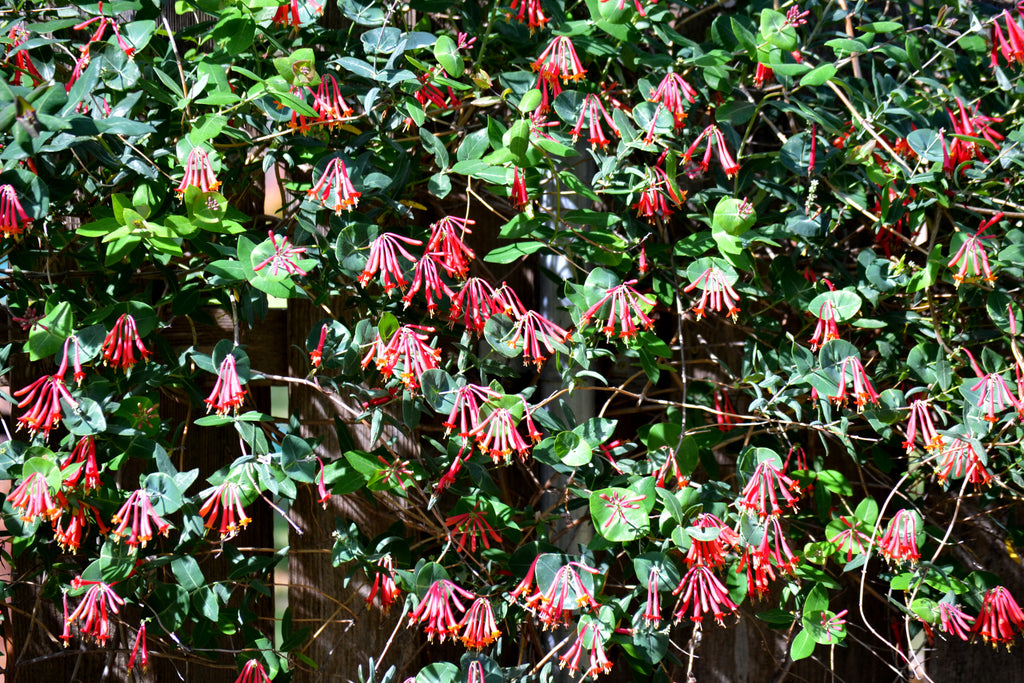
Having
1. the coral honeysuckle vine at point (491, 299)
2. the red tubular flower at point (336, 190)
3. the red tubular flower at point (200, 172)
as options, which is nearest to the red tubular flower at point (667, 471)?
the coral honeysuckle vine at point (491, 299)

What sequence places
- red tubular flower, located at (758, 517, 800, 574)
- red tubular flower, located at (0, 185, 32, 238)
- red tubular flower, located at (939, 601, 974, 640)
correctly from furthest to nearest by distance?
1. red tubular flower, located at (939, 601, 974, 640)
2. red tubular flower, located at (758, 517, 800, 574)
3. red tubular flower, located at (0, 185, 32, 238)

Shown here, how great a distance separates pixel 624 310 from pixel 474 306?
0.17m

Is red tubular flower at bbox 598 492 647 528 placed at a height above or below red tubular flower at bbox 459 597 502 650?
above

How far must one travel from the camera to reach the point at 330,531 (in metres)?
1.25

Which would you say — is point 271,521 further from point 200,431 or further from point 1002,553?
point 1002,553

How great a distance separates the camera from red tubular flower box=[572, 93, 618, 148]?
105 cm

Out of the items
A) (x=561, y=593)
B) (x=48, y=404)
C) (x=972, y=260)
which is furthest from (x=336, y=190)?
(x=972, y=260)

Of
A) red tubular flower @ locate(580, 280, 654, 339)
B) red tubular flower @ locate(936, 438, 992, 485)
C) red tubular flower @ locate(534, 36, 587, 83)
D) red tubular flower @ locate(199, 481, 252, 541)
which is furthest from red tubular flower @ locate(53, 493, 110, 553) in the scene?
red tubular flower @ locate(936, 438, 992, 485)

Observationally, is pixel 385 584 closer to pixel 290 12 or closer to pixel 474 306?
pixel 474 306

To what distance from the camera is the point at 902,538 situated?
44.1 inches

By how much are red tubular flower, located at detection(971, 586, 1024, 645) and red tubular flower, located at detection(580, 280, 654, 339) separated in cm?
62

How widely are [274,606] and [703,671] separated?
2.20ft

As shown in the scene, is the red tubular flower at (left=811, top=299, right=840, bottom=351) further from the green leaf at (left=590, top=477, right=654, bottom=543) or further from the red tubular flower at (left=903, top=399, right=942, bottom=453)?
the green leaf at (left=590, top=477, right=654, bottom=543)

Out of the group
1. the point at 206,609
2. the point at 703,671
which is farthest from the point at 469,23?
the point at 703,671
